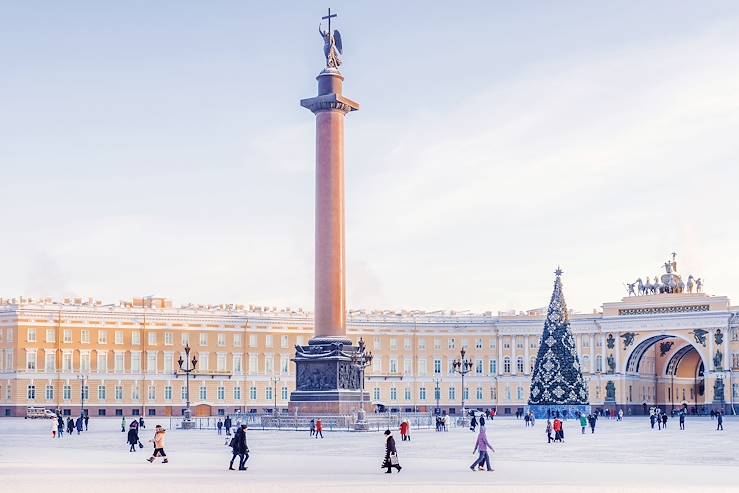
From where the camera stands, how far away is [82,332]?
118125 millimetres

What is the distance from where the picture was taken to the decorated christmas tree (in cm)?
9419

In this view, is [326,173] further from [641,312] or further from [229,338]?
[641,312]

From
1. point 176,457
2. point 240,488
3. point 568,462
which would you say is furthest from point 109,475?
point 568,462

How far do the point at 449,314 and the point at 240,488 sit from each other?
11338 centimetres

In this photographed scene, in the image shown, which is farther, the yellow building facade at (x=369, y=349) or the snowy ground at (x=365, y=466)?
the yellow building facade at (x=369, y=349)

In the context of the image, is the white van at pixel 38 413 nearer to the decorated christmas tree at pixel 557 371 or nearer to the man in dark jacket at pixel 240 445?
the decorated christmas tree at pixel 557 371

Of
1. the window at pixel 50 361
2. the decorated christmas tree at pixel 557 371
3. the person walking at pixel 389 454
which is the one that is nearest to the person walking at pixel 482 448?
the person walking at pixel 389 454

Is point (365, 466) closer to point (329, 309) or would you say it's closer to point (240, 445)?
point (240, 445)

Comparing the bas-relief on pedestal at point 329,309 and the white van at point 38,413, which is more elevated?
the bas-relief on pedestal at point 329,309

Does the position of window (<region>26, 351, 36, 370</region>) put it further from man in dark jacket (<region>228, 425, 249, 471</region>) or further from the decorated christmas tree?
man in dark jacket (<region>228, 425, 249, 471</region>)

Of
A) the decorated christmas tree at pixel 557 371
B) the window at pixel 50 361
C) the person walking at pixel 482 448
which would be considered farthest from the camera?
the window at pixel 50 361

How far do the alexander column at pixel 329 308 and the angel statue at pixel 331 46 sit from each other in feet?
11.6

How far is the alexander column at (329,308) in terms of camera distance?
223 ft

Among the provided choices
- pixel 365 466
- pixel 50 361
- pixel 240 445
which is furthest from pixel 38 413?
pixel 240 445
